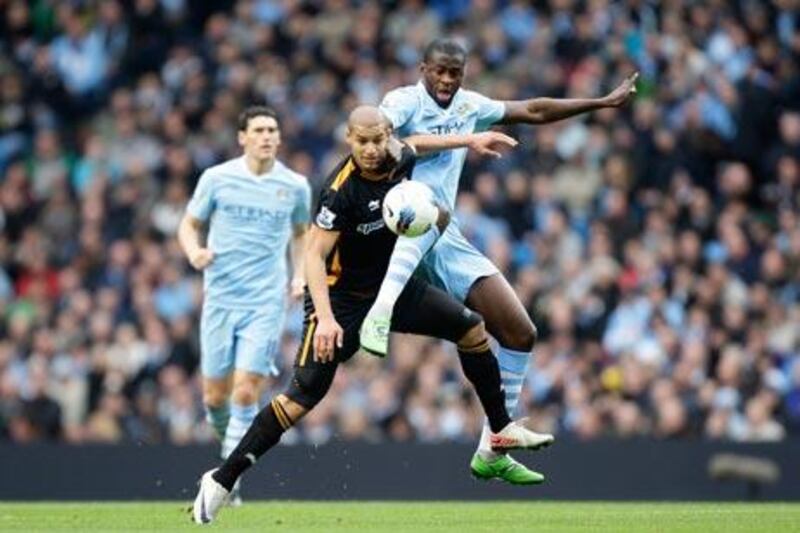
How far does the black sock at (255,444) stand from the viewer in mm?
13562

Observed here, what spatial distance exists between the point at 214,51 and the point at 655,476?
8266 millimetres

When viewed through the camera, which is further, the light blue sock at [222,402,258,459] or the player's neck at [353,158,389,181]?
the light blue sock at [222,402,258,459]

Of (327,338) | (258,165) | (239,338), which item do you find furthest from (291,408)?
(258,165)

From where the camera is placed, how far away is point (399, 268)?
536 inches

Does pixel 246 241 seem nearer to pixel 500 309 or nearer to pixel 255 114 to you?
pixel 255 114

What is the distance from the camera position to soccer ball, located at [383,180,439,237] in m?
13.4

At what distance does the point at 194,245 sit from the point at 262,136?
3.11 feet

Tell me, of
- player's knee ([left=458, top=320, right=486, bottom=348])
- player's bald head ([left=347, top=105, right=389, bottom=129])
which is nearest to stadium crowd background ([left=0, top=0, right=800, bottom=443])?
player's knee ([left=458, top=320, right=486, bottom=348])

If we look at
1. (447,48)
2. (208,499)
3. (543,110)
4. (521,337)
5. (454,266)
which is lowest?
(208,499)

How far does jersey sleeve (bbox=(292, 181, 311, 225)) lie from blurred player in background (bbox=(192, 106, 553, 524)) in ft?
8.71

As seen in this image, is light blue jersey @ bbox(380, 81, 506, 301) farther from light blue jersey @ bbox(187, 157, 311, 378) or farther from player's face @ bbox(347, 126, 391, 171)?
light blue jersey @ bbox(187, 157, 311, 378)

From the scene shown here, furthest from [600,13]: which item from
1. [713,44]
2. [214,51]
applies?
[214,51]

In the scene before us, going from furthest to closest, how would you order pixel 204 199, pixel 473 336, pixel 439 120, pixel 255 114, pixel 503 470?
pixel 204 199 < pixel 255 114 < pixel 503 470 < pixel 439 120 < pixel 473 336

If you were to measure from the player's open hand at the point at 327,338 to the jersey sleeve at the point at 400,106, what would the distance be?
4.73 ft
